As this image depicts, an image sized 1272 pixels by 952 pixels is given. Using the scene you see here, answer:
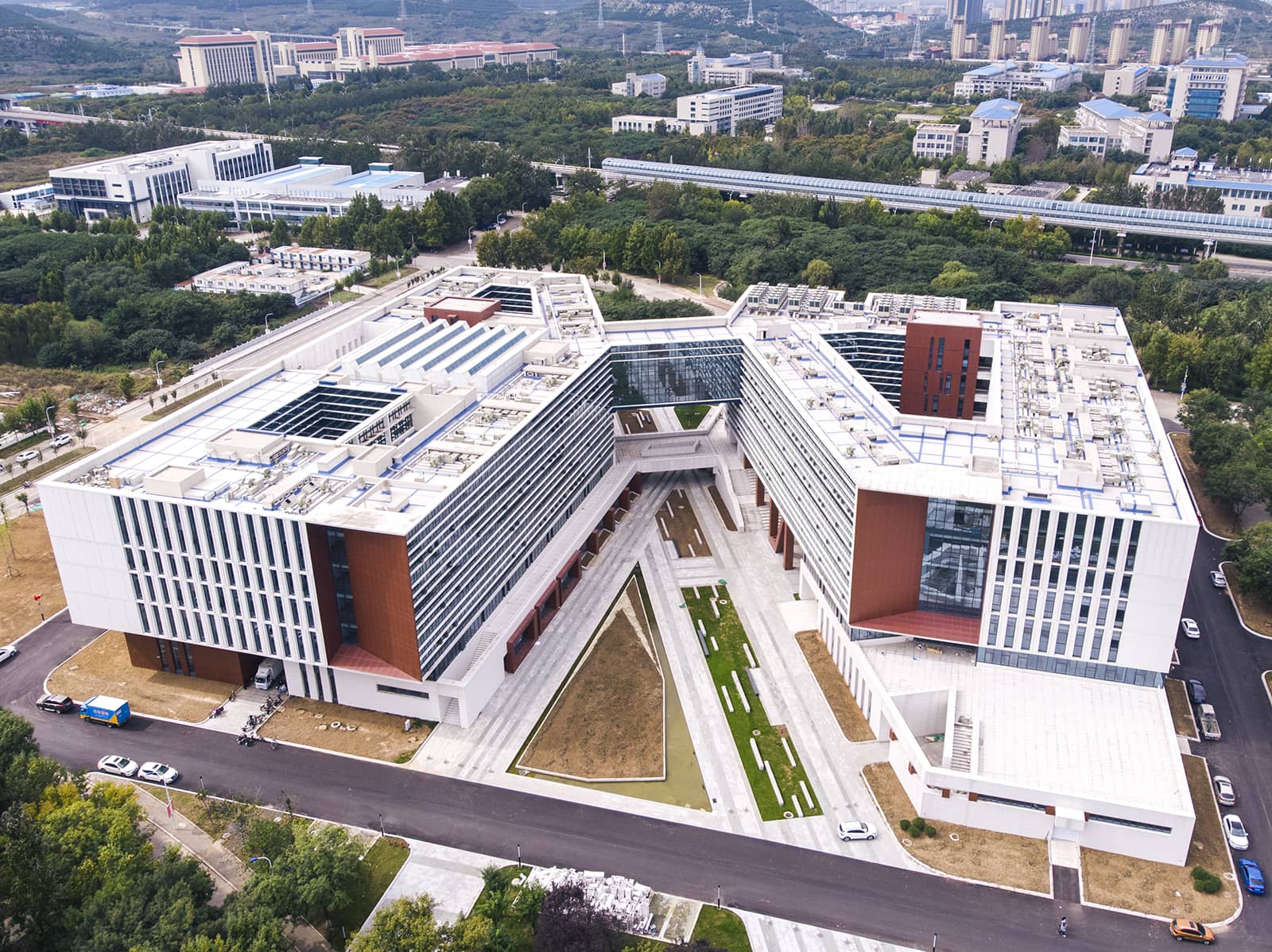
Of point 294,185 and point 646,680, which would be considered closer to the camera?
point 646,680

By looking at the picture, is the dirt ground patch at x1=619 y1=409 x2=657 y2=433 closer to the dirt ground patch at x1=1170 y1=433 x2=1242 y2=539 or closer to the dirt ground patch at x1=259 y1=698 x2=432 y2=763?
the dirt ground patch at x1=259 y1=698 x2=432 y2=763

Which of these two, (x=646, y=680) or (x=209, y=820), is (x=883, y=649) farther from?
(x=209, y=820)

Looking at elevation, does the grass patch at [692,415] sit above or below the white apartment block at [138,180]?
below

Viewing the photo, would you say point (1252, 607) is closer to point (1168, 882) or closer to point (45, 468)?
point (1168, 882)

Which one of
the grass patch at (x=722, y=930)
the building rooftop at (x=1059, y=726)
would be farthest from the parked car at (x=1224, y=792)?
the grass patch at (x=722, y=930)

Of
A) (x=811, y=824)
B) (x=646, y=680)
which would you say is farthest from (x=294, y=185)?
(x=811, y=824)

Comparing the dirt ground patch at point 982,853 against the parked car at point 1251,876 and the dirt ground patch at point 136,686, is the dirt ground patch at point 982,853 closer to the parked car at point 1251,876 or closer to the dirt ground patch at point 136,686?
the parked car at point 1251,876

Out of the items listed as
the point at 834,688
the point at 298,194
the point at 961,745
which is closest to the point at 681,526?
the point at 834,688
